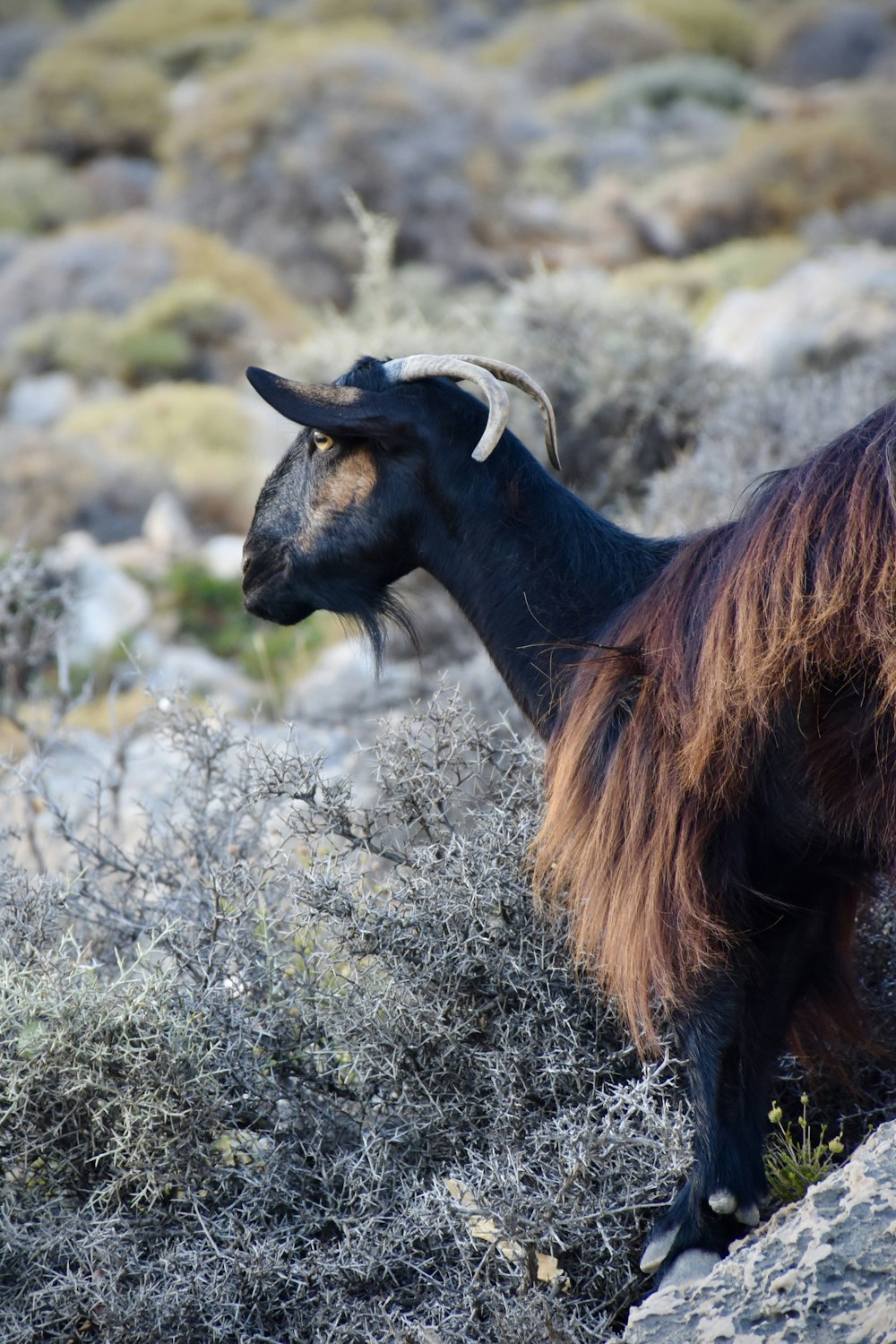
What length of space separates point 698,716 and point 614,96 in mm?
29566

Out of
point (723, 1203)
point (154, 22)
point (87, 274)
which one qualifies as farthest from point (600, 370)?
point (154, 22)

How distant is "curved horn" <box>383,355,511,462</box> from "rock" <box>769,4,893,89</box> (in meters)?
32.0

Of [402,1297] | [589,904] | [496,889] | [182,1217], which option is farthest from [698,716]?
[182,1217]

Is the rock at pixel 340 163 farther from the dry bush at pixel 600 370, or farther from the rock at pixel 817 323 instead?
the dry bush at pixel 600 370

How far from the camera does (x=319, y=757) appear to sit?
3184 mm

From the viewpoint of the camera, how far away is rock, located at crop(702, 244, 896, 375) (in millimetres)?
8492

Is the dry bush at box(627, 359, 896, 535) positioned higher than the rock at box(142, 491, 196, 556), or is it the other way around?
the dry bush at box(627, 359, 896, 535)

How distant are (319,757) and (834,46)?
34.0m

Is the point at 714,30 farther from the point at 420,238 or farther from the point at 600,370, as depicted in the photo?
the point at 600,370

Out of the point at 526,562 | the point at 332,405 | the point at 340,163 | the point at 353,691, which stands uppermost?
the point at 332,405

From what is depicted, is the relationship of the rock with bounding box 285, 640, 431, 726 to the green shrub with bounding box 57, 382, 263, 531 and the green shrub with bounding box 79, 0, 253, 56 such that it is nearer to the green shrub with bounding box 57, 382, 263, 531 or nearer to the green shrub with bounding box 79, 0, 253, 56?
the green shrub with bounding box 57, 382, 263, 531

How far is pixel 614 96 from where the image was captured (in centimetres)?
2916

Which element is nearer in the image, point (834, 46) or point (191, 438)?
point (191, 438)

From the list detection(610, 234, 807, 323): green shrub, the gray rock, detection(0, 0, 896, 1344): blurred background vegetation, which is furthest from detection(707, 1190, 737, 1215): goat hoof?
the gray rock
